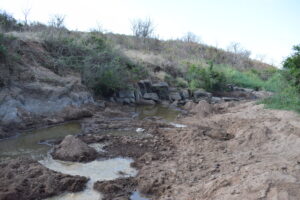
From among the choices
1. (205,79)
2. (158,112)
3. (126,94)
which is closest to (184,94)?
(205,79)

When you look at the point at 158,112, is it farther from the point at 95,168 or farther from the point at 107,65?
Result: the point at 95,168

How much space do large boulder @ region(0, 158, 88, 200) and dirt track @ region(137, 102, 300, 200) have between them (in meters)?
1.21

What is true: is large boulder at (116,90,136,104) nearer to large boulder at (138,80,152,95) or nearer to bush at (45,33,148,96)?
bush at (45,33,148,96)

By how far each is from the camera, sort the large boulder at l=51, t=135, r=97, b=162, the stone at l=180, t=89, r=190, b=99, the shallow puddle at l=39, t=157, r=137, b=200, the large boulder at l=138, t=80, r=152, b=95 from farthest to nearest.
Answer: the stone at l=180, t=89, r=190, b=99 → the large boulder at l=138, t=80, r=152, b=95 → the large boulder at l=51, t=135, r=97, b=162 → the shallow puddle at l=39, t=157, r=137, b=200

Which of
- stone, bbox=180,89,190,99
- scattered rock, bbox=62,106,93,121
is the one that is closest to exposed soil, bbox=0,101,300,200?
scattered rock, bbox=62,106,93,121

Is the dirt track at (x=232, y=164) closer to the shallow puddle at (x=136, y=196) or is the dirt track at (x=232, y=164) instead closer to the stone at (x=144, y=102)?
the shallow puddle at (x=136, y=196)

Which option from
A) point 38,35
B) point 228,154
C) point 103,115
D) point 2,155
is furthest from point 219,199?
point 38,35

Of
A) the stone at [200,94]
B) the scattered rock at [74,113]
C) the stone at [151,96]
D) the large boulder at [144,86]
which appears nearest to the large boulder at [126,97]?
the stone at [151,96]

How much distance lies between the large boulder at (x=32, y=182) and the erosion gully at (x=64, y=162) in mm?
154

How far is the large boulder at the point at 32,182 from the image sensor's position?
4516mm

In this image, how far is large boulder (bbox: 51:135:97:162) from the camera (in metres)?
6.21

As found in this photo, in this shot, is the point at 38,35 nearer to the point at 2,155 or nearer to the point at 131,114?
the point at 131,114

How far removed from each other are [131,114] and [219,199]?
8302 millimetres

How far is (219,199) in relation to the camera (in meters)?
4.02
